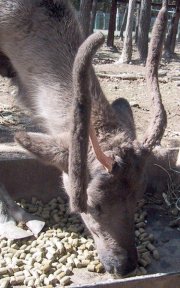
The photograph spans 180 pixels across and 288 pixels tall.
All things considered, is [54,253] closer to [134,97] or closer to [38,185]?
[38,185]

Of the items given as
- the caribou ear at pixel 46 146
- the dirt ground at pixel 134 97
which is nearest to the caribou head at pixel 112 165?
the caribou ear at pixel 46 146

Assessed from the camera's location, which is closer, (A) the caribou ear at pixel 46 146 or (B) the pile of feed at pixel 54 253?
(A) the caribou ear at pixel 46 146

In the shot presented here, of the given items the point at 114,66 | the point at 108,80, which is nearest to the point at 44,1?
the point at 108,80

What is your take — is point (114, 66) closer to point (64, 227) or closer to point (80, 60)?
point (64, 227)

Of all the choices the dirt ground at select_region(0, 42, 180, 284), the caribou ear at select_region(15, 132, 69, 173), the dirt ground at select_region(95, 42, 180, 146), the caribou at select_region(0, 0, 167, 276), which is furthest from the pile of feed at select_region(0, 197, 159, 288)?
the dirt ground at select_region(95, 42, 180, 146)

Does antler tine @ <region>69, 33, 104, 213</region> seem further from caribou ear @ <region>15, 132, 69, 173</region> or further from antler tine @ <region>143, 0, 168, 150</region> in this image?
antler tine @ <region>143, 0, 168, 150</region>

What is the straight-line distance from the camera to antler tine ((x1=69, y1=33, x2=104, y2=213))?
276 cm

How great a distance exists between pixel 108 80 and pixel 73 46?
22.1ft

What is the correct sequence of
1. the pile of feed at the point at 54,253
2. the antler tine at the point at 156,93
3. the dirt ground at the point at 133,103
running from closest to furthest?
the antler tine at the point at 156,93, the pile of feed at the point at 54,253, the dirt ground at the point at 133,103

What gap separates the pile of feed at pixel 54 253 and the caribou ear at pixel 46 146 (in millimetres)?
872

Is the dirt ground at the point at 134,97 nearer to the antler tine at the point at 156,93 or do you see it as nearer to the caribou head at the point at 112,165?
the caribou head at the point at 112,165

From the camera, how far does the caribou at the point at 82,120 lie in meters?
3.00

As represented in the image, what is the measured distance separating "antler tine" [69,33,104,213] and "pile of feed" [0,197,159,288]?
0.90 meters

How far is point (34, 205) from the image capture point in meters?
4.88
